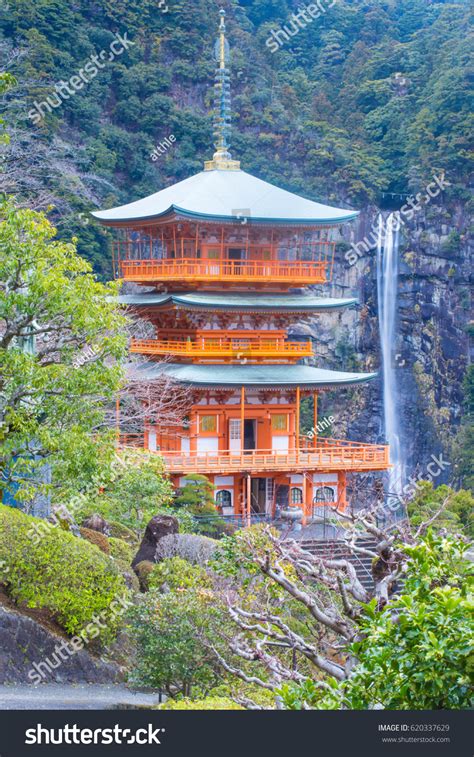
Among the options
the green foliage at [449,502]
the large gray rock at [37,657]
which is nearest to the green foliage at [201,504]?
the green foliage at [449,502]

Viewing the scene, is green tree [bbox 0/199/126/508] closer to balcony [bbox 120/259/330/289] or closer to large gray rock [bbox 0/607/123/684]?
large gray rock [bbox 0/607/123/684]

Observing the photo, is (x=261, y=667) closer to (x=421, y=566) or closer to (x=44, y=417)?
(x=44, y=417)

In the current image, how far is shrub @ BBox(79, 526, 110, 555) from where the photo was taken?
19283 mm

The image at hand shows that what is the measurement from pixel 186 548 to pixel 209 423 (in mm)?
10344

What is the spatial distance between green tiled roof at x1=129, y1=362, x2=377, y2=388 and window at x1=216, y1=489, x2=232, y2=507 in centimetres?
258

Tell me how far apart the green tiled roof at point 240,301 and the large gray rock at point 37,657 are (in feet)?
43.7

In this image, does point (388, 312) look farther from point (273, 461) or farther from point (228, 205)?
point (273, 461)

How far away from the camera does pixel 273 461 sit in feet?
92.0

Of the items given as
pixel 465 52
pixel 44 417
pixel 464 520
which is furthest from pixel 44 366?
pixel 465 52

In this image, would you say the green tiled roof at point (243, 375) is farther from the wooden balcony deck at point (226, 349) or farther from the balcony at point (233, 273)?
the balcony at point (233, 273)

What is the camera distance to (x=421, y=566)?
8.92 m

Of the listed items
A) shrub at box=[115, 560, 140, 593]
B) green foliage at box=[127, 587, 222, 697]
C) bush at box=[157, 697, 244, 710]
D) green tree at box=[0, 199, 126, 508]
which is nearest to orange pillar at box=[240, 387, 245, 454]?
shrub at box=[115, 560, 140, 593]

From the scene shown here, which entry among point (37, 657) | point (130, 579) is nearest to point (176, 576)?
point (130, 579)
